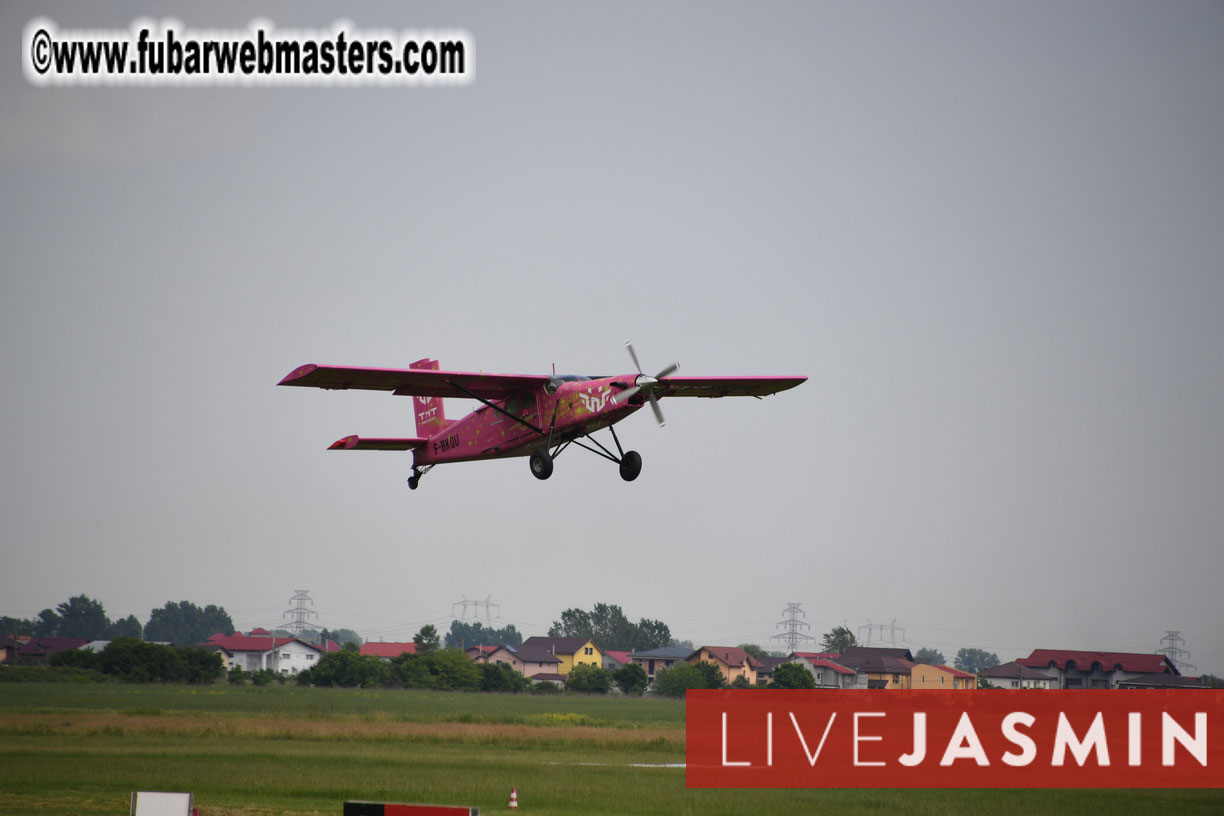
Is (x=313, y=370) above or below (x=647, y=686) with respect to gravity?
above

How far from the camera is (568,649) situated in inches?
5418

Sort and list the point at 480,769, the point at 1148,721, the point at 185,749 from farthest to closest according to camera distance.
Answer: the point at 1148,721 < the point at 185,749 < the point at 480,769

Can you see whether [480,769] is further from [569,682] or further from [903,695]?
[903,695]

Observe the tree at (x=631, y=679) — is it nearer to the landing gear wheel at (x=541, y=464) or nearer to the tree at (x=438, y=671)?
the tree at (x=438, y=671)

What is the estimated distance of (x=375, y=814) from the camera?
21484 millimetres

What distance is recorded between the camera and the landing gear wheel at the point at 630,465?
28000mm

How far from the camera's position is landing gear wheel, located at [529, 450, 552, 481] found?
28.2 meters

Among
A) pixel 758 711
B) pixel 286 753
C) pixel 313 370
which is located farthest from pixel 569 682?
pixel 313 370

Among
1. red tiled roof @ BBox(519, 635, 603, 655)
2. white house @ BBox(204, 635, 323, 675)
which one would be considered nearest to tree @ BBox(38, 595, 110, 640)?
white house @ BBox(204, 635, 323, 675)

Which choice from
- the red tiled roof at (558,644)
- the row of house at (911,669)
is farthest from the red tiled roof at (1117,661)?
the red tiled roof at (558,644)

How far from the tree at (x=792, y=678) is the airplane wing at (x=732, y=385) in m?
70.7

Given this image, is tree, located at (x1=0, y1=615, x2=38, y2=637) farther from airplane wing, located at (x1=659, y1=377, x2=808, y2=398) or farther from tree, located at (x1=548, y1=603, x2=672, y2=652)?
airplane wing, located at (x1=659, y1=377, x2=808, y2=398)

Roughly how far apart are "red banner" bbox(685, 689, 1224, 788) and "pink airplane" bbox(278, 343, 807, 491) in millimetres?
22725

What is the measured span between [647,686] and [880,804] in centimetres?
6323
